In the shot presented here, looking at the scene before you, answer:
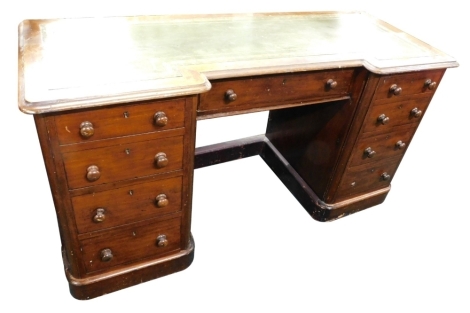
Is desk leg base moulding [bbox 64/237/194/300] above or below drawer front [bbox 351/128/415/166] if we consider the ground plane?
below

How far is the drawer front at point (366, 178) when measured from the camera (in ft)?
7.90

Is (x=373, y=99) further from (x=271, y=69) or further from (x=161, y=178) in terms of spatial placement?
(x=161, y=178)

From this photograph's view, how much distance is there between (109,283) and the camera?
6.43 feet

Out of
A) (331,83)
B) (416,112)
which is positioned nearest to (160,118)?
(331,83)

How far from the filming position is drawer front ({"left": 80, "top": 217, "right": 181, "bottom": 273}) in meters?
1.82

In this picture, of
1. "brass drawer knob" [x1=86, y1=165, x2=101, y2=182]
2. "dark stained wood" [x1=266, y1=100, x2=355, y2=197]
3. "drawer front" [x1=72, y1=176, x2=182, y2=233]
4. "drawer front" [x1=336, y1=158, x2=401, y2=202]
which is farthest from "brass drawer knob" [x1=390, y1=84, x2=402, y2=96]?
"brass drawer knob" [x1=86, y1=165, x2=101, y2=182]

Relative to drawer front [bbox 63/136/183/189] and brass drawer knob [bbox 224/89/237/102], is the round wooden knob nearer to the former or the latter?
drawer front [bbox 63/136/183/189]

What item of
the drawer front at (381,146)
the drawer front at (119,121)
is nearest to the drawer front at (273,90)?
the drawer front at (119,121)

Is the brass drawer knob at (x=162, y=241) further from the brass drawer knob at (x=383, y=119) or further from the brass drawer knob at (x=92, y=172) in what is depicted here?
the brass drawer knob at (x=383, y=119)

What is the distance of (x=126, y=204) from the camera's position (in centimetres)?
175

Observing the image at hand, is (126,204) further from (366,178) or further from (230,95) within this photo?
(366,178)

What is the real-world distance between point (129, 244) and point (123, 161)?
52cm

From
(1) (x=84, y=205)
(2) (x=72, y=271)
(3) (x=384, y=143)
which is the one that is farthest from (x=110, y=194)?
(3) (x=384, y=143)

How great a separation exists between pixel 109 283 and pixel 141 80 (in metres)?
1.11
